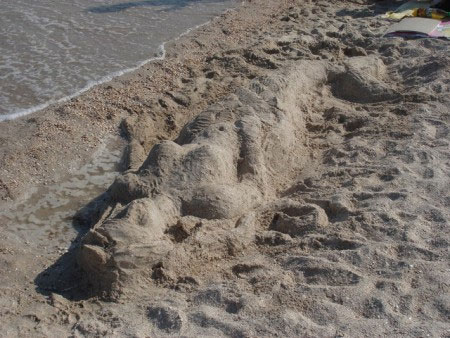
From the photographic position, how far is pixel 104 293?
312 cm

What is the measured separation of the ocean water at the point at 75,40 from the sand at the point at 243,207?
1.49 ft

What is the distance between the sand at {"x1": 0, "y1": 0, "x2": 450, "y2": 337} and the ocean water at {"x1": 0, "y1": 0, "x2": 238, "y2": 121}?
0.45 m

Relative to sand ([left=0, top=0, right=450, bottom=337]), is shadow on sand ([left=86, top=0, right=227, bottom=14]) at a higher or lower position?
higher

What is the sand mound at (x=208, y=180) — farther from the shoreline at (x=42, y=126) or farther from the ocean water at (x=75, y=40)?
the ocean water at (x=75, y=40)

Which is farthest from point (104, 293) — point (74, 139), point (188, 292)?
point (74, 139)

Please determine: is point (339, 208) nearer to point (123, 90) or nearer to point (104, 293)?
point (104, 293)

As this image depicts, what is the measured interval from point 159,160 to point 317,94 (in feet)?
7.09

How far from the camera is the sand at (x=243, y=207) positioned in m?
2.94

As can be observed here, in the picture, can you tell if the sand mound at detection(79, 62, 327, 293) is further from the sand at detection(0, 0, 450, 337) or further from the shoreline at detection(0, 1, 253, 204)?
the shoreline at detection(0, 1, 253, 204)

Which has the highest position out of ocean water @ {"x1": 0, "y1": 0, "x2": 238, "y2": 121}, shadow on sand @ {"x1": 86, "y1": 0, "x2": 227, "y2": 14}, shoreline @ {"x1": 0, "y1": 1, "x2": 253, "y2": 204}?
shadow on sand @ {"x1": 86, "y1": 0, "x2": 227, "y2": 14}

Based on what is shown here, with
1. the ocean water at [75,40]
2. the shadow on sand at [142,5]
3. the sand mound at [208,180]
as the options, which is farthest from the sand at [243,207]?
the shadow on sand at [142,5]

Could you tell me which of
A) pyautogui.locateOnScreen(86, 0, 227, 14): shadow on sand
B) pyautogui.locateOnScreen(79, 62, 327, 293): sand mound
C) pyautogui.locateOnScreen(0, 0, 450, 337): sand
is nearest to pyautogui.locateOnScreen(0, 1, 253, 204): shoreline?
pyautogui.locateOnScreen(0, 0, 450, 337): sand

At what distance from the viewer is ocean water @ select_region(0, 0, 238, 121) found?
229 inches

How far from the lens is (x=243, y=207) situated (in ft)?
12.5
